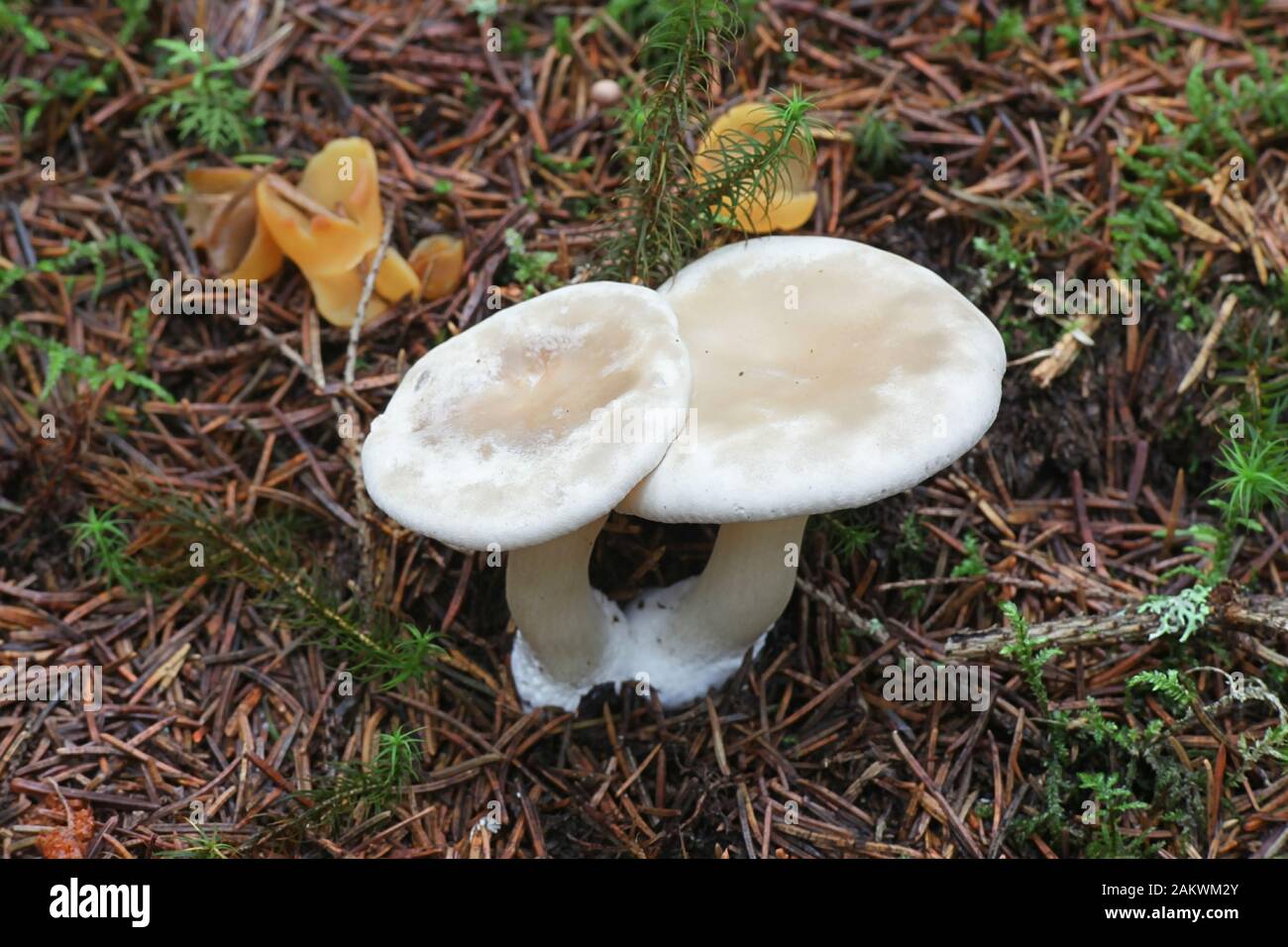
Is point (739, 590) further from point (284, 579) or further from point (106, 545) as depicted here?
point (106, 545)

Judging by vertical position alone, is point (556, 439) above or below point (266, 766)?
above

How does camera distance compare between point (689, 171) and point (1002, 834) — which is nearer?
point (1002, 834)

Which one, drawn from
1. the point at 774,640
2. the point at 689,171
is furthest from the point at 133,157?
the point at 774,640

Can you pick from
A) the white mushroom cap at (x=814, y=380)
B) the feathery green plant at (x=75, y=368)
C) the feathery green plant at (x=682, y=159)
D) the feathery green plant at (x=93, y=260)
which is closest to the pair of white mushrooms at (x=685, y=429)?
the white mushroom cap at (x=814, y=380)

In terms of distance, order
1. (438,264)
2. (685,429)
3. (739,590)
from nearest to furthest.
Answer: (685,429)
(739,590)
(438,264)

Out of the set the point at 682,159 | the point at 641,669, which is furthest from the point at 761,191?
the point at 641,669
